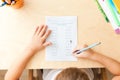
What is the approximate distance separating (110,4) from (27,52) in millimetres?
388

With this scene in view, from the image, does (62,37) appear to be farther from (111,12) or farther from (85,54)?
(111,12)

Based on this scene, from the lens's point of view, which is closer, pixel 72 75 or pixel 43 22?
pixel 72 75

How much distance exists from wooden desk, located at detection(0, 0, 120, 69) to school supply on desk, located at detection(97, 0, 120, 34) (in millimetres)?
65

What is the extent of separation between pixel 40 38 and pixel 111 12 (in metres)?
A: 0.31

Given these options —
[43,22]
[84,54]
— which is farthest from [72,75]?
[43,22]

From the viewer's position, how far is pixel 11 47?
1.17 m

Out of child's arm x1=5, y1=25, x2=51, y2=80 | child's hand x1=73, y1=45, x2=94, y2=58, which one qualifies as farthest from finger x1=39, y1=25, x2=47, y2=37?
child's hand x1=73, y1=45, x2=94, y2=58

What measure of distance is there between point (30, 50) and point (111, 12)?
1.19 feet

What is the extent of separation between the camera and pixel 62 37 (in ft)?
3.87

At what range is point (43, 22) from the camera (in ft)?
3.90

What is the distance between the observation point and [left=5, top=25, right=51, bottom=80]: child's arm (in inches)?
45.7

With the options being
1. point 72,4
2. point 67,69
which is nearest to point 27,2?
point 72,4

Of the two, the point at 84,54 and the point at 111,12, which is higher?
the point at 111,12

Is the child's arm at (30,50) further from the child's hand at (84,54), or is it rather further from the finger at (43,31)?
the child's hand at (84,54)
